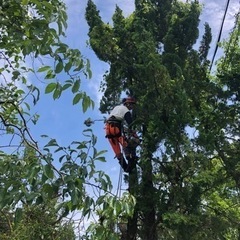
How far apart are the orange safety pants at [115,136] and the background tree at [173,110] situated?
3.43ft

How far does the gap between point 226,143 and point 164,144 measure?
1.47m

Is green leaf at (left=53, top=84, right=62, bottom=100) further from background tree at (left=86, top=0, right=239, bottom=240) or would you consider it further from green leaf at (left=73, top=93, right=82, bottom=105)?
background tree at (left=86, top=0, right=239, bottom=240)

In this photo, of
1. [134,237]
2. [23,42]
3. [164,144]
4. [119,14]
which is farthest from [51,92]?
[119,14]

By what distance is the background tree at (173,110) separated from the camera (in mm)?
7332

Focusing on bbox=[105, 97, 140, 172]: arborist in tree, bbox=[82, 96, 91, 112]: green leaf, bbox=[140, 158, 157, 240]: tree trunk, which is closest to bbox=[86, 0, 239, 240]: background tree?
bbox=[140, 158, 157, 240]: tree trunk

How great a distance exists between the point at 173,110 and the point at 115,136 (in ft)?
4.92

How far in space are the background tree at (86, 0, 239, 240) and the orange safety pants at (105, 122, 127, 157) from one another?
1.05 m

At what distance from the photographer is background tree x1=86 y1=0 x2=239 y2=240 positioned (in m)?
7.33

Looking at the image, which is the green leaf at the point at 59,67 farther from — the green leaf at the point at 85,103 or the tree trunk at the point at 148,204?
the tree trunk at the point at 148,204

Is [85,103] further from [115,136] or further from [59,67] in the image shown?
[115,136]

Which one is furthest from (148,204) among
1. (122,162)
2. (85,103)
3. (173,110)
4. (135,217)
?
(85,103)

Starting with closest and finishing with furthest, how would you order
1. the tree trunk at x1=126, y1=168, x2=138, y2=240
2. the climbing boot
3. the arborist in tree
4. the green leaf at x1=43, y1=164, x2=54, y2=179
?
the green leaf at x1=43, y1=164, x2=54, y2=179
the arborist in tree
the climbing boot
the tree trunk at x1=126, y1=168, x2=138, y2=240

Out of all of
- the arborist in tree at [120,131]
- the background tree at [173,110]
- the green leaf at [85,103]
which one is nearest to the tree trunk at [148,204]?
the background tree at [173,110]

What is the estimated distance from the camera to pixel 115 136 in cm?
658
